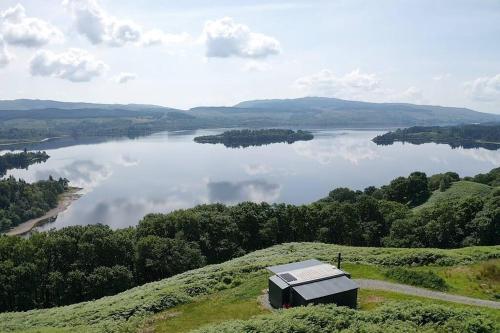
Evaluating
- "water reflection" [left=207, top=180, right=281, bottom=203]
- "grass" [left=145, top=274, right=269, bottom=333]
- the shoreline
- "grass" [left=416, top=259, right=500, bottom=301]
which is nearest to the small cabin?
"grass" [left=145, top=274, right=269, bottom=333]

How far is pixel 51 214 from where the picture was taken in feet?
464

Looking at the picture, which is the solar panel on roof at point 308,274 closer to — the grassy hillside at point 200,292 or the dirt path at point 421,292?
the grassy hillside at point 200,292

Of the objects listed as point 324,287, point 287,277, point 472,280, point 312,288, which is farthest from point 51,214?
point 472,280

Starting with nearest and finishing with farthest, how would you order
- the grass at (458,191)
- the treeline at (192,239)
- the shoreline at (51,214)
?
the treeline at (192,239), the grass at (458,191), the shoreline at (51,214)

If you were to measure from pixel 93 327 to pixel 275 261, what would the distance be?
18.6 meters

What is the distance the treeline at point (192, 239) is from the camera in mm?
52750

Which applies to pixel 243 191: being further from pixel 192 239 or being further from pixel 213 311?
pixel 213 311

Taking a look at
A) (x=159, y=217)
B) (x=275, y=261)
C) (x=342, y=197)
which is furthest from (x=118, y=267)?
(x=342, y=197)

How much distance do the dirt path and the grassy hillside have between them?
6.60 ft

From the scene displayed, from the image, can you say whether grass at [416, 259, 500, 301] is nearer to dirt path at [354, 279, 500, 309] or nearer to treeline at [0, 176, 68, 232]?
dirt path at [354, 279, 500, 309]

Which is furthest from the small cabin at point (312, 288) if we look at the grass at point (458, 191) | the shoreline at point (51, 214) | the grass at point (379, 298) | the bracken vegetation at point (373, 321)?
the shoreline at point (51, 214)

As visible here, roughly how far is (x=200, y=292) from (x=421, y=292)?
57.3 ft

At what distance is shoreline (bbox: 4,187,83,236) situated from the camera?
416 ft

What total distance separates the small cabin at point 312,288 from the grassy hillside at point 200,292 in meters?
2.15
